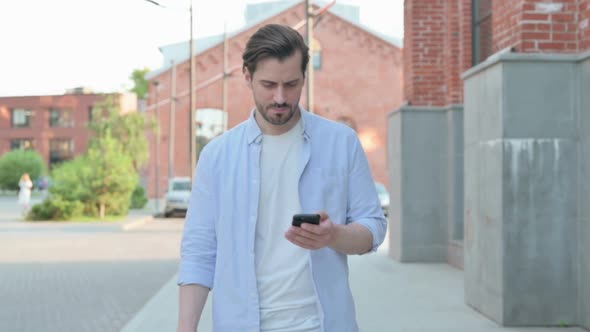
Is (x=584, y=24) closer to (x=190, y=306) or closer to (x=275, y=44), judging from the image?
(x=275, y=44)

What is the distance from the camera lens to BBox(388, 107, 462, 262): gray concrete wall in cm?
1505

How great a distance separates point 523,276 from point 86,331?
4358 millimetres

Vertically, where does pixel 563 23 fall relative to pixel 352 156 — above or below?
above

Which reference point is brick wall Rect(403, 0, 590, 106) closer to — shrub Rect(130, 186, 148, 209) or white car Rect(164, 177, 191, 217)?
white car Rect(164, 177, 191, 217)

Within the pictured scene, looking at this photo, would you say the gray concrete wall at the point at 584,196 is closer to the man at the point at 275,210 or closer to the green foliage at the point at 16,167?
the man at the point at 275,210

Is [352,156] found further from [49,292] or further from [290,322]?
[49,292]

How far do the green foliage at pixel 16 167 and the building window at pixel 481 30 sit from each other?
225ft

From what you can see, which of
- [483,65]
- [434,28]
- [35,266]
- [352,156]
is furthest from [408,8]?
[352,156]

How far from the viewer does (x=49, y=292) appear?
12344 millimetres

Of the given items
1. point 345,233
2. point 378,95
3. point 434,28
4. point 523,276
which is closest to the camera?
point 345,233

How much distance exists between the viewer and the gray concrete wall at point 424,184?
1505 centimetres

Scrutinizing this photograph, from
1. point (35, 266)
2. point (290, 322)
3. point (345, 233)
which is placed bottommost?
point (35, 266)

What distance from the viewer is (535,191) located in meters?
8.52

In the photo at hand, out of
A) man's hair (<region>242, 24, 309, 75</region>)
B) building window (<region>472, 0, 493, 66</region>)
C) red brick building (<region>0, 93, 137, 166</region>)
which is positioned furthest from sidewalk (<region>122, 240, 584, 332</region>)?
red brick building (<region>0, 93, 137, 166</region>)
